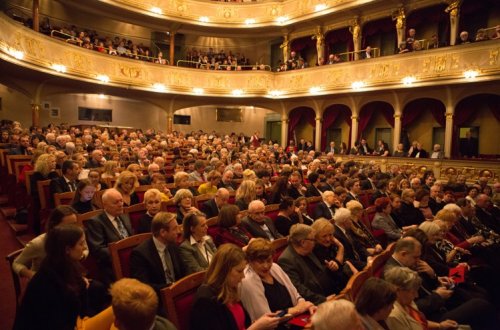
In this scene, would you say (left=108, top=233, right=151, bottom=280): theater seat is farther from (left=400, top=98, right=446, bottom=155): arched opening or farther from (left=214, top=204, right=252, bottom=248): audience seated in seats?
(left=400, top=98, right=446, bottom=155): arched opening

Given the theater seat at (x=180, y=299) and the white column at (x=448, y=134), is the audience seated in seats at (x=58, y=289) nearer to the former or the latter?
the theater seat at (x=180, y=299)

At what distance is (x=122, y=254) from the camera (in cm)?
238

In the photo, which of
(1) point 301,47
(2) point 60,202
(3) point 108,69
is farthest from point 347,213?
(1) point 301,47

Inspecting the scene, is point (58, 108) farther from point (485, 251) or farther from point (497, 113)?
point (497, 113)

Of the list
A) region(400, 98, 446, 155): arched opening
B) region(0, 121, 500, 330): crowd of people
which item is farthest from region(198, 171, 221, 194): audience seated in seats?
region(400, 98, 446, 155): arched opening

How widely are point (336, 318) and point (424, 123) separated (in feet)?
41.5

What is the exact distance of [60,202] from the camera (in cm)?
350

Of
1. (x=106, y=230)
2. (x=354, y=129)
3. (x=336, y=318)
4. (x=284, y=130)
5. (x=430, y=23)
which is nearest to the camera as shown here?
(x=336, y=318)

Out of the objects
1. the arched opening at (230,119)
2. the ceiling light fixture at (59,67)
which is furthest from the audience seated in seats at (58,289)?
the arched opening at (230,119)

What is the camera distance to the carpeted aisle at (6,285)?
2.46m

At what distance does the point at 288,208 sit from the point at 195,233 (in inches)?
54.2

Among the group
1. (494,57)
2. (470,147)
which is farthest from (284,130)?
(494,57)

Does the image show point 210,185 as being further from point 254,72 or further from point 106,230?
point 254,72

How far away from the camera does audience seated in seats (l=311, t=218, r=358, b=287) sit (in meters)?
2.80
